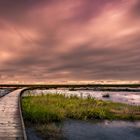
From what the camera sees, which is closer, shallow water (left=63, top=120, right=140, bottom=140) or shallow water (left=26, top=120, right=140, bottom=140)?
shallow water (left=26, top=120, right=140, bottom=140)

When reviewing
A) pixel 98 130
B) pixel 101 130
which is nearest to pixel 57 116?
pixel 98 130

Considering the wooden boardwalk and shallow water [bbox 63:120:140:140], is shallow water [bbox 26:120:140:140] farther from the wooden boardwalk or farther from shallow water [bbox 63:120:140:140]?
the wooden boardwalk

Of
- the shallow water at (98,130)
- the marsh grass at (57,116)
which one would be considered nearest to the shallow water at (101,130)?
the shallow water at (98,130)

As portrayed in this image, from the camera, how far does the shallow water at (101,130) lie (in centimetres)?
1645

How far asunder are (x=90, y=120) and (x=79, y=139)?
5493 millimetres

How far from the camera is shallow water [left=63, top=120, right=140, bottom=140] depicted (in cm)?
1645

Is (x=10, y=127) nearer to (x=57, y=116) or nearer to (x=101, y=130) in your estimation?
(x=101, y=130)

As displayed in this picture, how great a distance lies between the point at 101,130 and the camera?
59.9 feet

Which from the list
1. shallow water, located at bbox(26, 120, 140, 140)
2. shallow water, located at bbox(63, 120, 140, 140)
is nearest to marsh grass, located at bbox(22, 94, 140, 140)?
shallow water, located at bbox(26, 120, 140, 140)

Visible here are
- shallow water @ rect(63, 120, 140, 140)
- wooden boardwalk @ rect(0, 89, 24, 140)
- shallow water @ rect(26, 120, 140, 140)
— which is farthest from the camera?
shallow water @ rect(63, 120, 140, 140)

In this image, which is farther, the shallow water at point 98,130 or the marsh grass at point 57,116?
the marsh grass at point 57,116

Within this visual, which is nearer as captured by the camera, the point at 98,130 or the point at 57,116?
the point at 98,130

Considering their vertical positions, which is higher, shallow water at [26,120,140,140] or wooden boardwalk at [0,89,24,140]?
wooden boardwalk at [0,89,24,140]

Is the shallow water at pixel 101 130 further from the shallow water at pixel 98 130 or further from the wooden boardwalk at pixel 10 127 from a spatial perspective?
the wooden boardwalk at pixel 10 127
